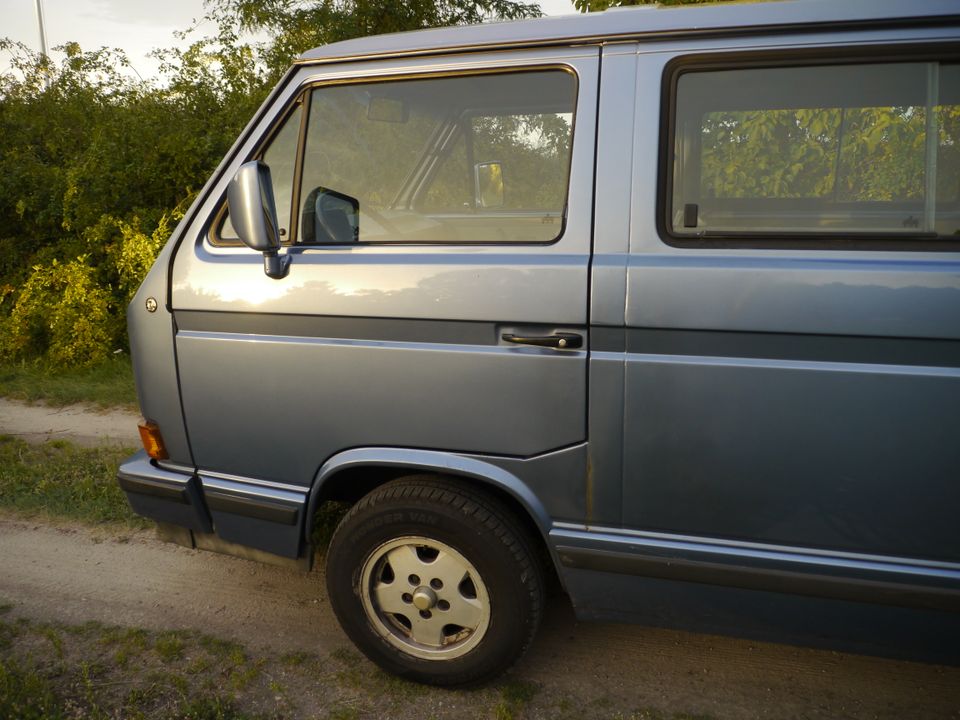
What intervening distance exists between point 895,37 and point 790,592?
1.51 meters

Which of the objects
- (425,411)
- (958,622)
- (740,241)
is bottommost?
(958,622)

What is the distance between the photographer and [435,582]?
8.44 ft

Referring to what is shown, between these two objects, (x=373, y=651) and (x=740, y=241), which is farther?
(x=373, y=651)

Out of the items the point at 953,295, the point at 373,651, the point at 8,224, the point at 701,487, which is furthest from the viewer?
the point at 8,224

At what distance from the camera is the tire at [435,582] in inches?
95.9

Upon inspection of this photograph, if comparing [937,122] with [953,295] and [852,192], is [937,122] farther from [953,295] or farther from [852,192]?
[953,295]

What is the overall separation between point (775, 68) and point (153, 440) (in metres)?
2.41

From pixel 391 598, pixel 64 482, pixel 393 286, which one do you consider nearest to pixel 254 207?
pixel 393 286

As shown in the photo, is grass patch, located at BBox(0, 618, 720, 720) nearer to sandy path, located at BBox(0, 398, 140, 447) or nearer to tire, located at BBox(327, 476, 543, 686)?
tire, located at BBox(327, 476, 543, 686)

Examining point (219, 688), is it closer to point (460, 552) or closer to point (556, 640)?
point (460, 552)

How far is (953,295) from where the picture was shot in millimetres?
1923

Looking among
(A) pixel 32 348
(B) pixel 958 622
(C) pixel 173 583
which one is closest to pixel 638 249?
(B) pixel 958 622

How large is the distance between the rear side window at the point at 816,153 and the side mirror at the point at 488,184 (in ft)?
2.71

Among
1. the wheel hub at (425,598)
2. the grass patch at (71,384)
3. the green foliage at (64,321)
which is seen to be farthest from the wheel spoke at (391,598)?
the green foliage at (64,321)
